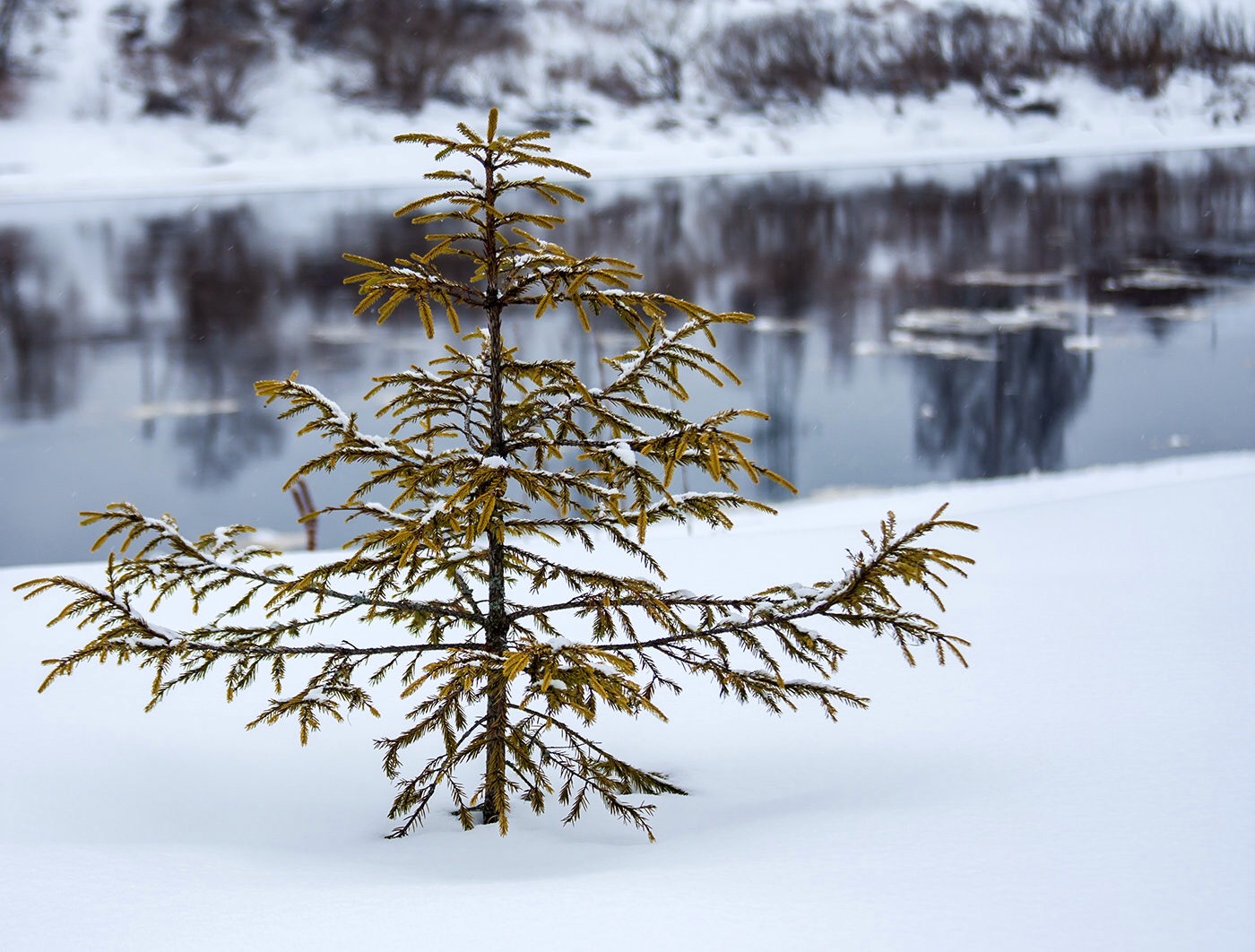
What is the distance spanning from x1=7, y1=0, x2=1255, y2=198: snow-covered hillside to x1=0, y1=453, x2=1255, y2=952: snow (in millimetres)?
44707

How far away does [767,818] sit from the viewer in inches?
152

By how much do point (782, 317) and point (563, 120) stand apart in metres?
35.1

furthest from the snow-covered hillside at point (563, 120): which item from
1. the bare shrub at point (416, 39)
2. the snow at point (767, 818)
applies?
the snow at point (767, 818)

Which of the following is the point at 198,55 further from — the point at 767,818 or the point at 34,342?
the point at 767,818

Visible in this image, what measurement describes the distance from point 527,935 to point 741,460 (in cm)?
148

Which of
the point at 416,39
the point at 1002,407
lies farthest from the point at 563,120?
the point at 1002,407

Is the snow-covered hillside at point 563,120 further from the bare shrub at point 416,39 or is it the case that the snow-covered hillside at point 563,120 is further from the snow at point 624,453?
the snow at point 624,453

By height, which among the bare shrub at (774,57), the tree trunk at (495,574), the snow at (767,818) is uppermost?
the bare shrub at (774,57)

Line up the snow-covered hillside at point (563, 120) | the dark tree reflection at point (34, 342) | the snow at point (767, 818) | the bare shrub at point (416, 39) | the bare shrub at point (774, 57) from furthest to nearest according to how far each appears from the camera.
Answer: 1. the bare shrub at point (416, 39)
2. the bare shrub at point (774, 57)
3. the snow-covered hillside at point (563, 120)
4. the dark tree reflection at point (34, 342)
5. the snow at point (767, 818)

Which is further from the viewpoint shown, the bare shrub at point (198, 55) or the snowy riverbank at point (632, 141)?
the bare shrub at point (198, 55)

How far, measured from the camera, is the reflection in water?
15.8 meters

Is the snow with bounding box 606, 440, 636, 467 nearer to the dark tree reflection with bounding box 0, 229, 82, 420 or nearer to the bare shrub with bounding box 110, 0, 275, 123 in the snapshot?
the dark tree reflection with bounding box 0, 229, 82, 420

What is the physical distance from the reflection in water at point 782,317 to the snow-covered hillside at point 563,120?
24.1ft

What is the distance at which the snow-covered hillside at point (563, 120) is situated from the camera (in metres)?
49.2
